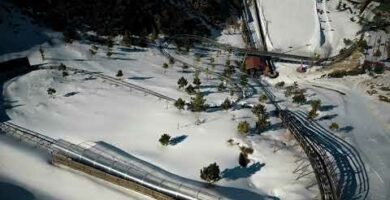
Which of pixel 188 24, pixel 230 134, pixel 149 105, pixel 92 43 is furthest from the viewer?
pixel 188 24

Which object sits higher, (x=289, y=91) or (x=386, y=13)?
(x=386, y=13)

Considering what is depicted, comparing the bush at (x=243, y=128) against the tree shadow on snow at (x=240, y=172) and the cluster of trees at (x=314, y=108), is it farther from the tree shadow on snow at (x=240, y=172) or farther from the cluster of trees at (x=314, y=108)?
the cluster of trees at (x=314, y=108)

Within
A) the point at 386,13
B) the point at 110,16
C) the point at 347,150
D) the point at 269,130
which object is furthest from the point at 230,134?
the point at 386,13

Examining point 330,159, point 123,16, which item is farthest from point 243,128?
point 123,16

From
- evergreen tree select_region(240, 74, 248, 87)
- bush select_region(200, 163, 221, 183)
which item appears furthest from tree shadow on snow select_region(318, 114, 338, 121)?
bush select_region(200, 163, 221, 183)

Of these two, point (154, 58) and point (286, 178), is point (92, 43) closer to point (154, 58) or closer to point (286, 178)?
point (154, 58)

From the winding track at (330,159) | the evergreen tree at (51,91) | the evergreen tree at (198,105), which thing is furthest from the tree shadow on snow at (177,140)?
the evergreen tree at (51,91)

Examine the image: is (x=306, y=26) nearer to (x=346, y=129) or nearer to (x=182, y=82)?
(x=346, y=129)
